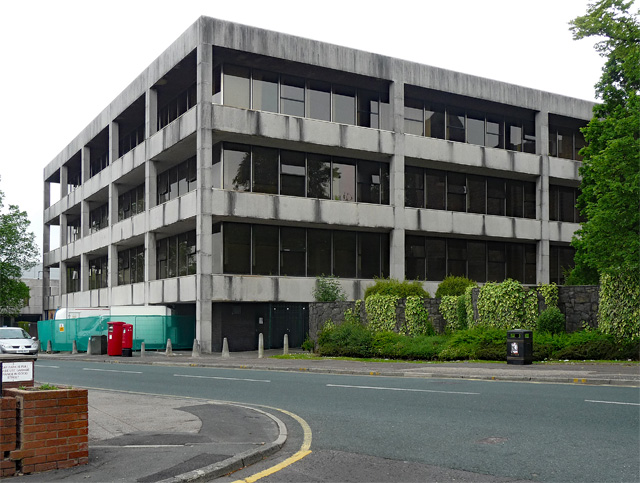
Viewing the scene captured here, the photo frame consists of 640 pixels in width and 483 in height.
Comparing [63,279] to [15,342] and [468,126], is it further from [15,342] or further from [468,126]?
[468,126]

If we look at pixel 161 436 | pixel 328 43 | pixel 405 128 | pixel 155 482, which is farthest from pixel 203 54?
pixel 155 482

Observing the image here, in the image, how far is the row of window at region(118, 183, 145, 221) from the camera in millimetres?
48219

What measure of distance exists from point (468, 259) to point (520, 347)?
2333 cm

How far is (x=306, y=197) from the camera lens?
1505 inches

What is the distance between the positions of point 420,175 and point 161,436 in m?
34.5

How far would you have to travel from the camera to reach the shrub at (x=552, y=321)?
2472 cm

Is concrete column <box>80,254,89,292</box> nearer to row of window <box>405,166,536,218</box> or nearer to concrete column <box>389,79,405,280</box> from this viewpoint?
concrete column <box>389,79,405,280</box>

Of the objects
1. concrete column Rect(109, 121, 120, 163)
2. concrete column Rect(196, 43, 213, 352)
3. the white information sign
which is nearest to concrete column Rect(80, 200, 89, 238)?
concrete column Rect(109, 121, 120, 163)

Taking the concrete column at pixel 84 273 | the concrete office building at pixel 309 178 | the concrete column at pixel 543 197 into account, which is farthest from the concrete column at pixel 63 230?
the concrete column at pixel 543 197

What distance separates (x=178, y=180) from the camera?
42.1m

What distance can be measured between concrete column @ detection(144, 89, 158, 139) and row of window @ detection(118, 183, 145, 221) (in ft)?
24.1

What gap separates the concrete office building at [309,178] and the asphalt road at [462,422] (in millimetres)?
18833

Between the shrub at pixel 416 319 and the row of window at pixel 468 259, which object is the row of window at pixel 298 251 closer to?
the row of window at pixel 468 259

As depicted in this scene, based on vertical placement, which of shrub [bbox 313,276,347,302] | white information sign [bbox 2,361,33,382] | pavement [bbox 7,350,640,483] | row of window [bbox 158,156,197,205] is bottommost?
pavement [bbox 7,350,640,483]
